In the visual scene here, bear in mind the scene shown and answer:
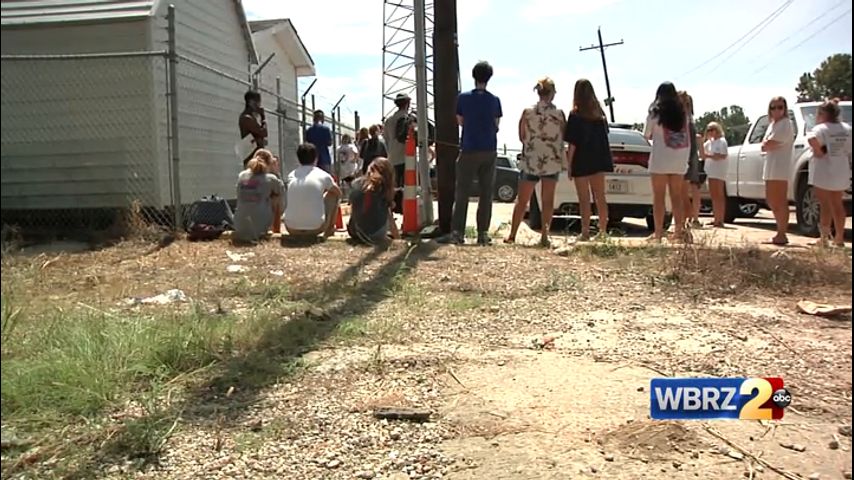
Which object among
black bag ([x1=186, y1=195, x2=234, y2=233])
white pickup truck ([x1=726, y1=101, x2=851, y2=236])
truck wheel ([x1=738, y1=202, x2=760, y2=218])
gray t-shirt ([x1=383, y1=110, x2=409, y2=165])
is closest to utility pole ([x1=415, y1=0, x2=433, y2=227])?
gray t-shirt ([x1=383, y1=110, x2=409, y2=165])

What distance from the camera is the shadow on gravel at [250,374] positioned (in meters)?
2.71

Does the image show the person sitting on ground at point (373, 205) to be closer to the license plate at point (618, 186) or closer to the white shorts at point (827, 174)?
the license plate at point (618, 186)

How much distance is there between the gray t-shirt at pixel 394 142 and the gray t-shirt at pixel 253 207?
2.46 meters

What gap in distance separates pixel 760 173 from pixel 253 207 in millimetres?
7416

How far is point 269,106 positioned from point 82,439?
1460 centimetres

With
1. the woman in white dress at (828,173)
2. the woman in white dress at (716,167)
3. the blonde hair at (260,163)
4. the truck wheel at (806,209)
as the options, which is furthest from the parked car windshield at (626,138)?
the blonde hair at (260,163)

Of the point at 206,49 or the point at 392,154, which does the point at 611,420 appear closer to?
the point at 392,154

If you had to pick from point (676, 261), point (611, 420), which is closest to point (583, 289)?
point (676, 261)

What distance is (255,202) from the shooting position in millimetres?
7750

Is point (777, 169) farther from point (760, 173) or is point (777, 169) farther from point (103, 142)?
point (103, 142)

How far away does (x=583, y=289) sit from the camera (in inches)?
207

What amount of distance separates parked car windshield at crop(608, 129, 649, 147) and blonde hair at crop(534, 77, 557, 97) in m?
2.17

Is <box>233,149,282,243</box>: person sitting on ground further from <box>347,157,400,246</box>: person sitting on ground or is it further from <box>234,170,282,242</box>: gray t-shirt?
<box>347,157,400,246</box>: person sitting on ground

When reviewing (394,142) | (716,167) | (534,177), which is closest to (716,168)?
(716,167)
